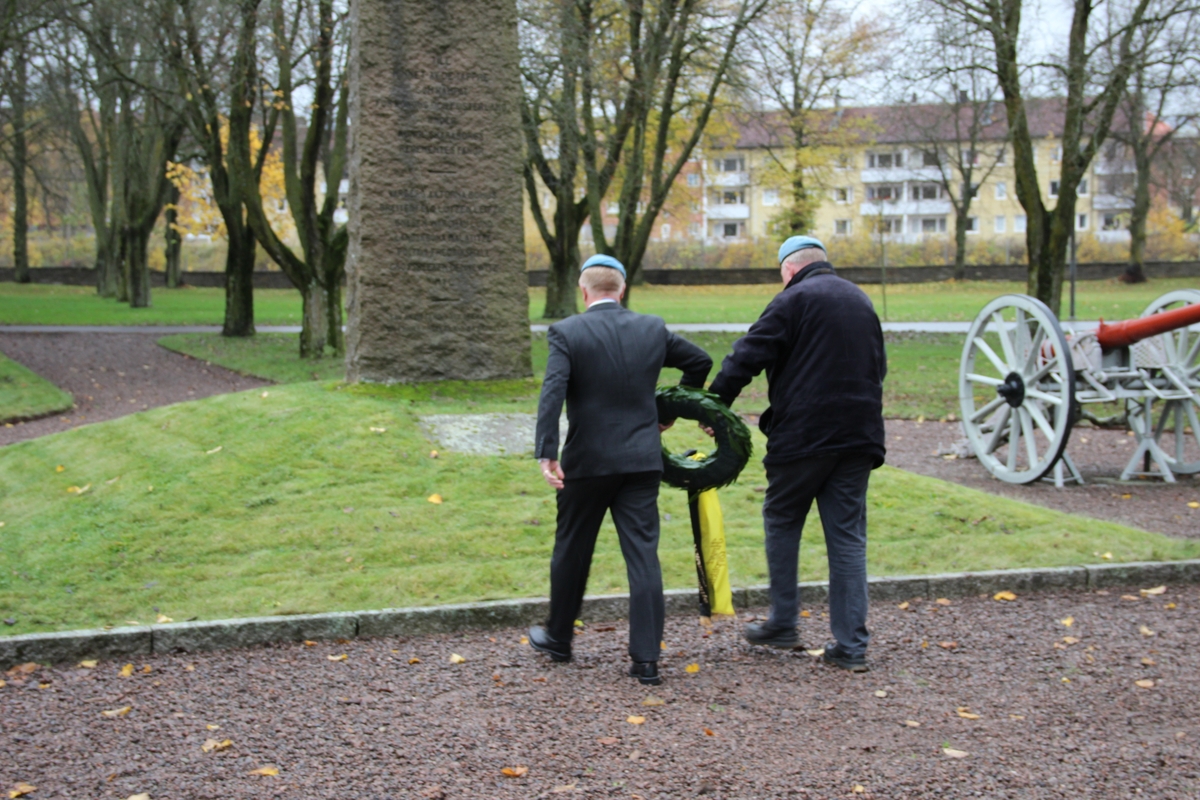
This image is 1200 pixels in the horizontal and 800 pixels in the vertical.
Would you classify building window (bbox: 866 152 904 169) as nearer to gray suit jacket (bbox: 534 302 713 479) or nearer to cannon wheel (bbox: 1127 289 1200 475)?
cannon wheel (bbox: 1127 289 1200 475)

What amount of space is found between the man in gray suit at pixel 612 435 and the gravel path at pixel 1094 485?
197 inches

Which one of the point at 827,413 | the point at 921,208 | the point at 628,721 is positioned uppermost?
the point at 921,208

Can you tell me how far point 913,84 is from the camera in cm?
1898

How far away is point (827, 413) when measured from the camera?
5098mm

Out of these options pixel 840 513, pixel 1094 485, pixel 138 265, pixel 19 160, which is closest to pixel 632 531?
pixel 840 513

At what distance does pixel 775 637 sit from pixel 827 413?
1168 millimetres

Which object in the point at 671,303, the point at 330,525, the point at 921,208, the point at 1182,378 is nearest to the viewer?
the point at 330,525

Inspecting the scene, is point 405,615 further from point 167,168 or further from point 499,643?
point 167,168

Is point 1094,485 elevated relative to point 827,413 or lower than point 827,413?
lower

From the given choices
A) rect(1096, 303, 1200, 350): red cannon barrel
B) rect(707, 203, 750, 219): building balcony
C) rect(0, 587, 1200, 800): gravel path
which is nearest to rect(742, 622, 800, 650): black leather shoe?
rect(0, 587, 1200, 800): gravel path

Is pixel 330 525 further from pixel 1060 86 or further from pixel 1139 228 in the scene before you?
pixel 1139 228

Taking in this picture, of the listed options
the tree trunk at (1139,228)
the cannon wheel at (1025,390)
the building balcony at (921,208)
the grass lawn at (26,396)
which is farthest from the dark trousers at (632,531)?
the building balcony at (921,208)

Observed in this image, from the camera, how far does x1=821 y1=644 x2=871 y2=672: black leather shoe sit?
517cm

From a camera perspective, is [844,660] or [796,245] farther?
[796,245]
